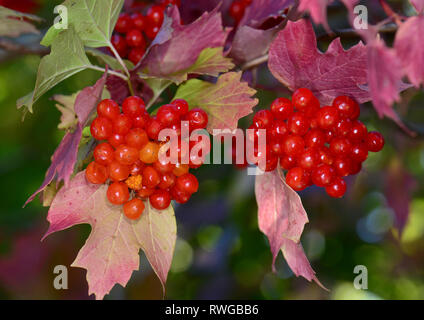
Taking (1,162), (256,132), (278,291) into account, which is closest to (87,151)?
(256,132)

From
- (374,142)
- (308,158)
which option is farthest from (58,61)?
(374,142)

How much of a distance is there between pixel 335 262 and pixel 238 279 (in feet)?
1.56

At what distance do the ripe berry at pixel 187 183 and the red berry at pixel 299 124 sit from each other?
0.57 ft

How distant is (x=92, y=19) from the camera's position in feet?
2.27

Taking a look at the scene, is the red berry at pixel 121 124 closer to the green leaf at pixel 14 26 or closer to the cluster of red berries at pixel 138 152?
the cluster of red berries at pixel 138 152

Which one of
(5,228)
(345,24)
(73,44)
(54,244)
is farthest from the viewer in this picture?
(54,244)

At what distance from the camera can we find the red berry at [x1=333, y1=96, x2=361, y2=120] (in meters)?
0.68

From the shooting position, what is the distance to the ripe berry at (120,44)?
822 millimetres

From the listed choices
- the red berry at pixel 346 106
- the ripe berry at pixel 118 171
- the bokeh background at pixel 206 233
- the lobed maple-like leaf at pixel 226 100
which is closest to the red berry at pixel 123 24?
the lobed maple-like leaf at pixel 226 100

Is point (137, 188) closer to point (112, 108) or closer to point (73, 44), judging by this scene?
point (112, 108)

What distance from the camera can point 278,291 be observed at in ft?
6.65

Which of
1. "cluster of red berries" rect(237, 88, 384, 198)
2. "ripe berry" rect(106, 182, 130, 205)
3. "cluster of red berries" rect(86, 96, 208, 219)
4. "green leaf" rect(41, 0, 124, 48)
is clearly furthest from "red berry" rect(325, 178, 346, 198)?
"green leaf" rect(41, 0, 124, 48)

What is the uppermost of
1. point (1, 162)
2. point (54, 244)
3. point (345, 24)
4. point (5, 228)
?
point (345, 24)

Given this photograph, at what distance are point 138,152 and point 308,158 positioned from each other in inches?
10.2
